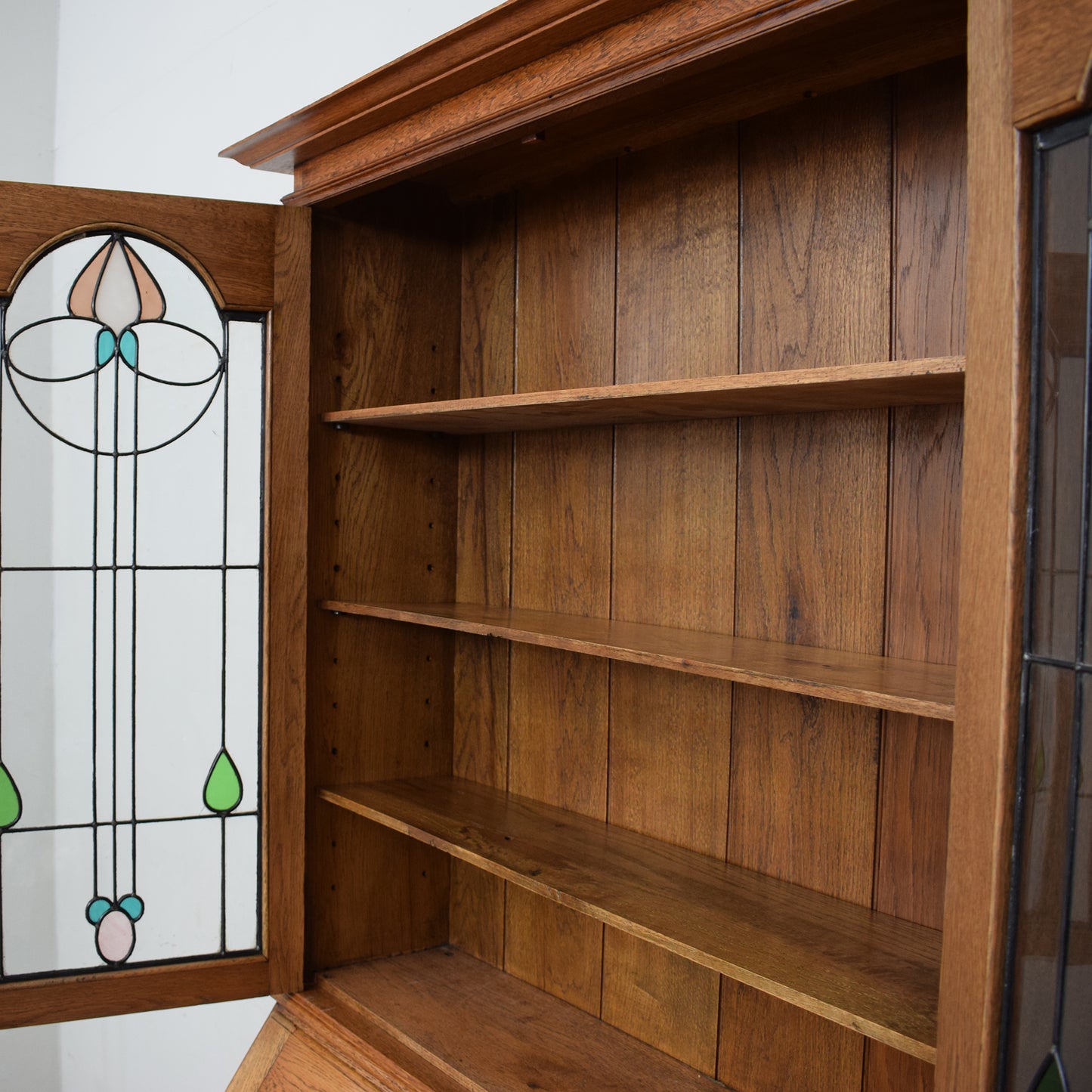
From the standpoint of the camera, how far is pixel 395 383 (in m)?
2.27

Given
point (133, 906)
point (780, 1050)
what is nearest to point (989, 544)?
point (780, 1050)

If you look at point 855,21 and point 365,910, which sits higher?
point 855,21

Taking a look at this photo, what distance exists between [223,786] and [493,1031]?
27.1 inches

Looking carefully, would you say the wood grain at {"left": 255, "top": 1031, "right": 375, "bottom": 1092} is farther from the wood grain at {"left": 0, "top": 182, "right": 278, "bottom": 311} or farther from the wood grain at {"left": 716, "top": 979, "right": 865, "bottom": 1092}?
the wood grain at {"left": 0, "top": 182, "right": 278, "bottom": 311}

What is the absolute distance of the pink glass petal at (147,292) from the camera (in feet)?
6.56

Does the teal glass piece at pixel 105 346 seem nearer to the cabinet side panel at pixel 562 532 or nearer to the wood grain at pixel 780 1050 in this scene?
the cabinet side panel at pixel 562 532

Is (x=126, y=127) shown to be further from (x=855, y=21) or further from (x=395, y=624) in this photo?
(x=855, y=21)

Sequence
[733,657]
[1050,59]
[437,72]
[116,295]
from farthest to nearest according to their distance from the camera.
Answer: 1. [116,295]
2. [437,72]
3. [733,657]
4. [1050,59]

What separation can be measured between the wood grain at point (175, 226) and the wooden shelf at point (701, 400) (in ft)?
0.99

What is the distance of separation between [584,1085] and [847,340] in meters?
1.26

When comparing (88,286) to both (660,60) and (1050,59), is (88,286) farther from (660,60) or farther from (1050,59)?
(1050,59)

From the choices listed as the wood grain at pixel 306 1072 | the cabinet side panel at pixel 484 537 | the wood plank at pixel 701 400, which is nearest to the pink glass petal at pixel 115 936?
the wood grain at pixel 306 1072

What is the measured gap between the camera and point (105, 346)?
2.00m

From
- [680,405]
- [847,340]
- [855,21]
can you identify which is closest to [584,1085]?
[680,405]
